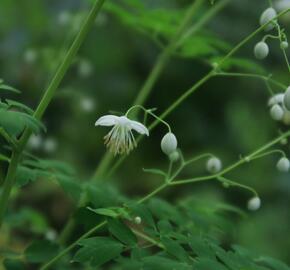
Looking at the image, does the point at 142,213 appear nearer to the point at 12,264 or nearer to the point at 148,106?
the point at 12,264

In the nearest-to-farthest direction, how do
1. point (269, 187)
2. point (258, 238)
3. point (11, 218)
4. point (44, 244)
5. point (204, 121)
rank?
point (44, 244)
point (11, 218)
point (258, 238)
point (269, 187)
point (204, 121)

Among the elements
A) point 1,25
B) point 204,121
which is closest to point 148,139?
point 204,121

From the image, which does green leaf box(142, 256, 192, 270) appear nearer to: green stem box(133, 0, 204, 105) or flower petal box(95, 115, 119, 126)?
flower petal box(95, 115, 119, 126)

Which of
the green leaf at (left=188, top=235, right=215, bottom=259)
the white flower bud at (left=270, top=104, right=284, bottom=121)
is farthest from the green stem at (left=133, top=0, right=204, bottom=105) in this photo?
the green leaf at (left=188, top=235, right=215, bottom=259)

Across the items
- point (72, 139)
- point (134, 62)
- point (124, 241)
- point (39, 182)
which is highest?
point (134, 62)

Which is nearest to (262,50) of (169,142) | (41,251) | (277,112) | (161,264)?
(277,112)

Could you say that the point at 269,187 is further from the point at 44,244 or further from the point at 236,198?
the point at 44,244
